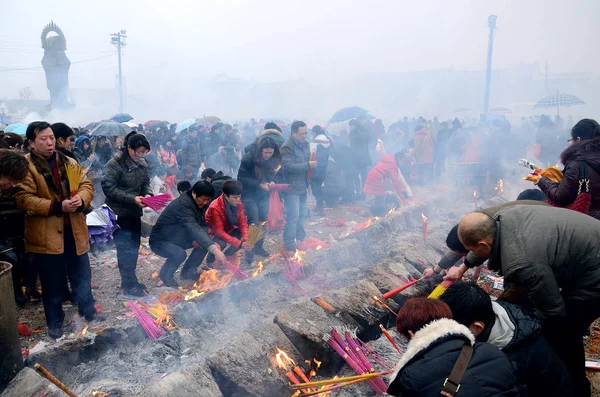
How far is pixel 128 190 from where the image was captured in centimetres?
512

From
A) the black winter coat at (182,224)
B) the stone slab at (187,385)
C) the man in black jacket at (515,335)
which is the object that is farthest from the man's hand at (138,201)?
the man in black jacket at (515,335)

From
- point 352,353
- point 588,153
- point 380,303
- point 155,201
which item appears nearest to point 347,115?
point 155,201

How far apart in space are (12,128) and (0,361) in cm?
931

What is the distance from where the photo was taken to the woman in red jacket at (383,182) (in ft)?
29.4

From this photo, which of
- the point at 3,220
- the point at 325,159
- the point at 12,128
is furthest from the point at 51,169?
the point at 12,128

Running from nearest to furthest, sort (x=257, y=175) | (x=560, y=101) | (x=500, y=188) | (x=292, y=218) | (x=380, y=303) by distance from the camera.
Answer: (x=380, y=303)
(x=257, y=175)
(x=292, y=218)
(x=500, y=188)
(x=560, y=101)

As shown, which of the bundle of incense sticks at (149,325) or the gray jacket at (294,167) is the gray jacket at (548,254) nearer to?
the bundle of incense sticks at (149,325)

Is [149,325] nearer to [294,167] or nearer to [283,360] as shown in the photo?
[283,360]

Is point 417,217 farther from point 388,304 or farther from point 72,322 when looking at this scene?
point 72,322

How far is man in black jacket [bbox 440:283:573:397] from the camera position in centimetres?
231

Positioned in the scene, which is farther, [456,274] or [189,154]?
[189,154]

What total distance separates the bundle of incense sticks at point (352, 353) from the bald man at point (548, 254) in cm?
138

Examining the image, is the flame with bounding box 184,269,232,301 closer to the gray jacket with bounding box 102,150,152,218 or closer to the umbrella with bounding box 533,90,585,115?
the gray jacket with bounding box 102,150,152,218

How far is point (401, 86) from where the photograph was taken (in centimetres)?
4009
